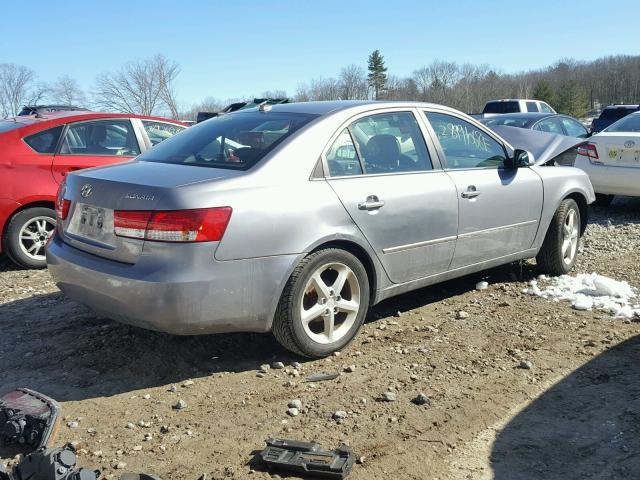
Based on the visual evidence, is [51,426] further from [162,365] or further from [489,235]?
[489,235]

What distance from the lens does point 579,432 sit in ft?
10.1

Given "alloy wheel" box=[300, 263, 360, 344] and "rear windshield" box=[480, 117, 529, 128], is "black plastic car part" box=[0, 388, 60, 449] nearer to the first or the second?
"alloy wheel" box=[300, 263, 360, 344]

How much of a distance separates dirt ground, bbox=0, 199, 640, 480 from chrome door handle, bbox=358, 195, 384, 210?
0.95m

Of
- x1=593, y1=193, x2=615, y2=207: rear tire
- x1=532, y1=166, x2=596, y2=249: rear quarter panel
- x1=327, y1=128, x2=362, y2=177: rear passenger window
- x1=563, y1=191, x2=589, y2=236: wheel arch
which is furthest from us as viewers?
x1=593, y1=193, x2=615, y2=207: rear tire

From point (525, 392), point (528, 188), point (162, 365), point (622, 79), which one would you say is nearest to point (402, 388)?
point (525, 392)

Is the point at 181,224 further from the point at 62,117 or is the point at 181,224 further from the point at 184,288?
the point at 62,117

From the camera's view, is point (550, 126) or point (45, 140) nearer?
point (45, 140)

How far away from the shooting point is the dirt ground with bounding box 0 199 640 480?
2.88 m

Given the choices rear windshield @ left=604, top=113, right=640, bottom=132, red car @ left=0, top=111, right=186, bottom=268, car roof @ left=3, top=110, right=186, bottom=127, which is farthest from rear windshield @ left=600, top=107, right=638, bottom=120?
red car @ left=0, top=111, right=186, bottom=268

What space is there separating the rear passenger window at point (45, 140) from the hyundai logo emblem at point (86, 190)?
2952 mm

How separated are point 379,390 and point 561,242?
2936mm

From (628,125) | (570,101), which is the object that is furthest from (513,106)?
(570,101)

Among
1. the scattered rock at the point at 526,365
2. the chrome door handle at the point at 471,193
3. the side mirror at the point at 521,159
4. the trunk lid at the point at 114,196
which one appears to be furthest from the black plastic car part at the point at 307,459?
the side mirror at the point at 521,159

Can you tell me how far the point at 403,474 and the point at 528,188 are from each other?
320 centimetres
